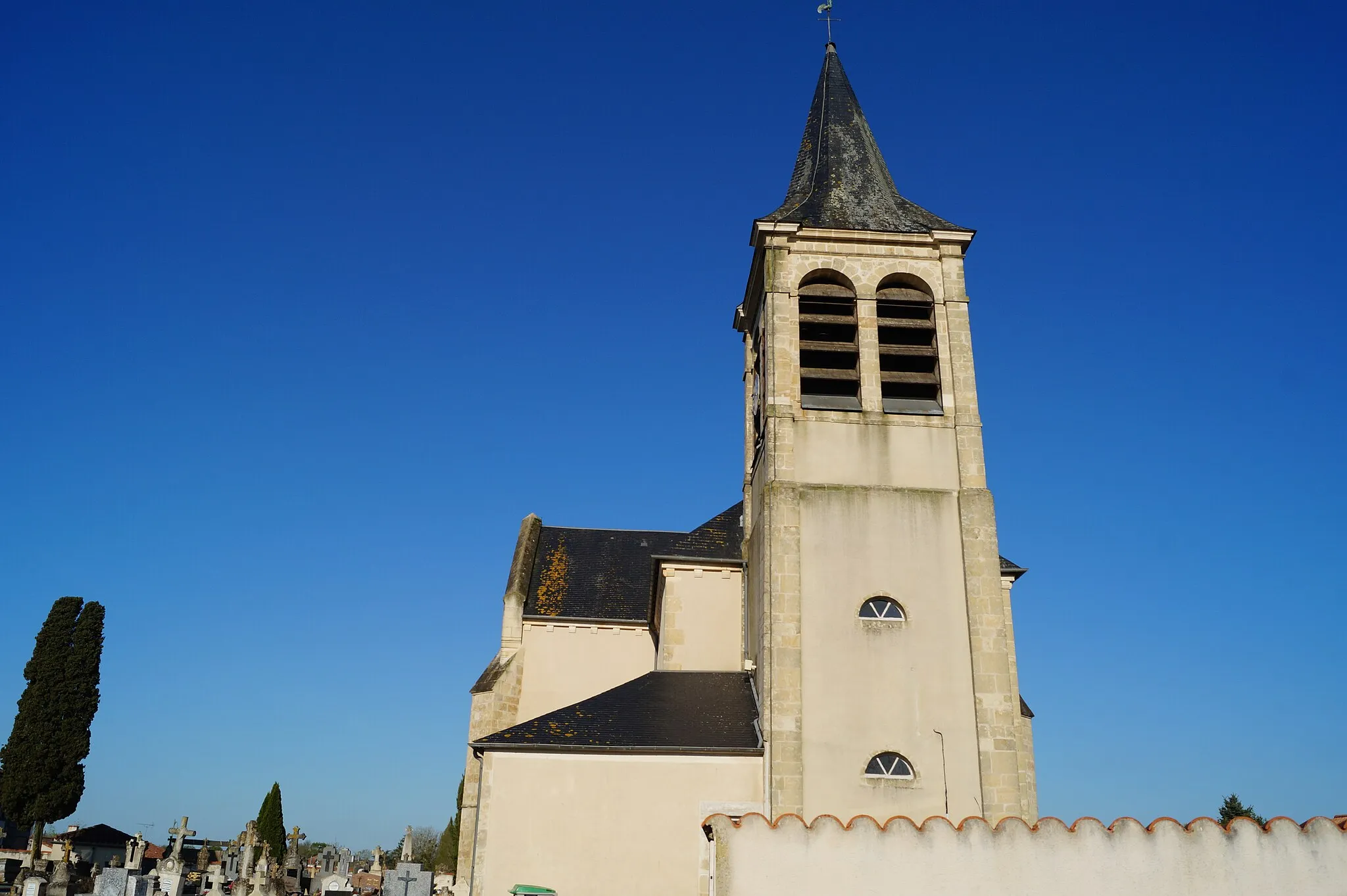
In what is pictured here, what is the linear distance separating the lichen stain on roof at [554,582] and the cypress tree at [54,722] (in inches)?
787

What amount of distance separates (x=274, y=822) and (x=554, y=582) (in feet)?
83.2

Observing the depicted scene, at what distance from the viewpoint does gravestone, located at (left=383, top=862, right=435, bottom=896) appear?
1833cm

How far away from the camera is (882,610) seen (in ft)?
46.8

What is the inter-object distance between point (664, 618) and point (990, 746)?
6463 millimetres

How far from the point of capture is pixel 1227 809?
136 ft

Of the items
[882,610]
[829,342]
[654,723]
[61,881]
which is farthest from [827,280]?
[61,881]

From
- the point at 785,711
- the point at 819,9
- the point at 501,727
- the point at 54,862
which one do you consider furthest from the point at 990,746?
the point at 54,862

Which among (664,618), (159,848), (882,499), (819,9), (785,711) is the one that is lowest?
(159,848)

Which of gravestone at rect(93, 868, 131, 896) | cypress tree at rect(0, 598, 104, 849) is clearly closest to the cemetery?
gravestone at rect(93, 868, 131, 896)

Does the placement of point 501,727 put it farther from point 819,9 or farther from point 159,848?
point 159,848

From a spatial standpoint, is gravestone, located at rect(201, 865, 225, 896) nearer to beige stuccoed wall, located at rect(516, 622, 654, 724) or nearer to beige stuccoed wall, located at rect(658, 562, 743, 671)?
beige stuccoed wall, located at rect(516, 622, 654, 724)

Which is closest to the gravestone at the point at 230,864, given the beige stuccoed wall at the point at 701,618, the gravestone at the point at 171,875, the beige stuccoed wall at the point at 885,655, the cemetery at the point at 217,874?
the cemetery at the point at 217,874

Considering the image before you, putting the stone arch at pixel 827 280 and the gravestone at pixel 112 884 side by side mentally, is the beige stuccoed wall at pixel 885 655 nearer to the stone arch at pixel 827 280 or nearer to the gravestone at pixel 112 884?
the stone arch at pixel 827 280

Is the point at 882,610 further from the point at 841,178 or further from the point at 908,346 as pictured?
the point at 841,178
